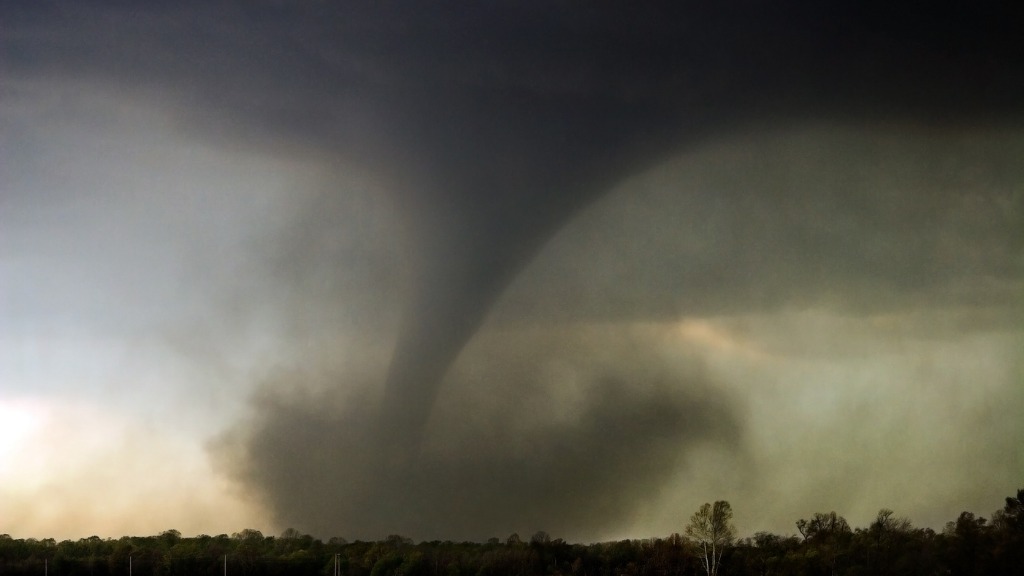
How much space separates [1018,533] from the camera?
98.2 m

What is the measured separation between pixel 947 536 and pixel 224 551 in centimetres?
10363

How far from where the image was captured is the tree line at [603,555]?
99.4 m

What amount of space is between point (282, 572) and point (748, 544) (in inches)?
2637

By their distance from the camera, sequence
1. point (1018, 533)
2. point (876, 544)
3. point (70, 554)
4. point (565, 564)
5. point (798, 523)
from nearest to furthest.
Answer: point (1018, 533) → point (876, 544) → point (798, 523) → point (565, 564) → point (70, 554)

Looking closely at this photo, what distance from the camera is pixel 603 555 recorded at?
143 m

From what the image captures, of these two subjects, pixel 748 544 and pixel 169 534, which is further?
pixel 169 534

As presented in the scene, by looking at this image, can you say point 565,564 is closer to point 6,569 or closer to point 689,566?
point 689,566

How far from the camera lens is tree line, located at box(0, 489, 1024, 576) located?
9938 centimetres

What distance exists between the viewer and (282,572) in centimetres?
15125

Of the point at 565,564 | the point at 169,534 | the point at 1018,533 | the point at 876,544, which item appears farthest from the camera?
the point at 169,534

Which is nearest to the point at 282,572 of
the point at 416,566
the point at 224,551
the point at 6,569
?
the point at 224,551

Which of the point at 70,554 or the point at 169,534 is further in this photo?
the point at 169,534

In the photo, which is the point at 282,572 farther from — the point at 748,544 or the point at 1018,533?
the point at 1018,533

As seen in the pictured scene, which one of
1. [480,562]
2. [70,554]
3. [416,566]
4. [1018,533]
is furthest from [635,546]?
[70,554]
